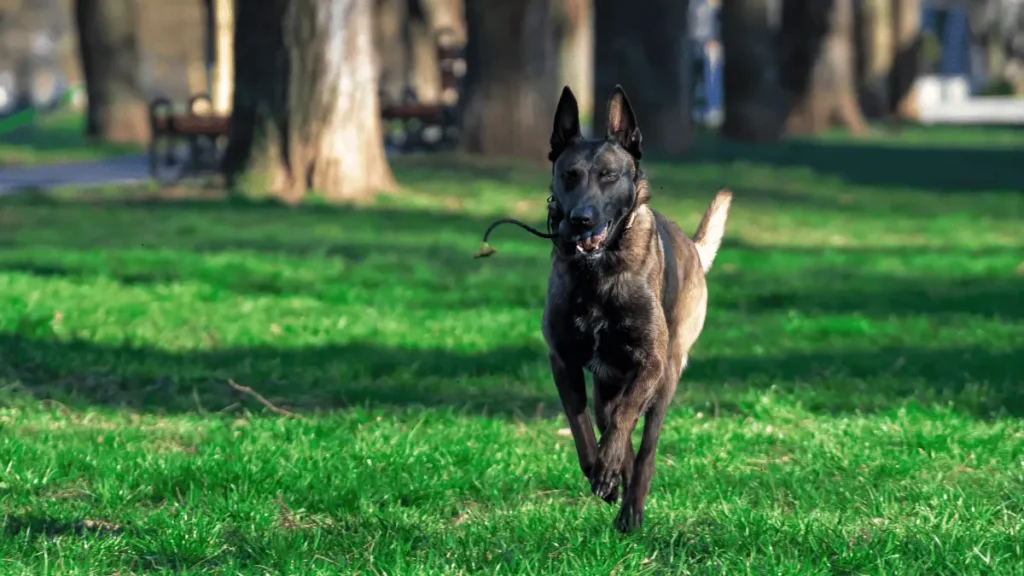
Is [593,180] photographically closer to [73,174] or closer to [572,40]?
[73,174]

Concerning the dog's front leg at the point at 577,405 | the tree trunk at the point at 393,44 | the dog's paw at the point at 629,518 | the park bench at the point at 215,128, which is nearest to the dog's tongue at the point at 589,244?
the dog's front leg at the point at 577,405

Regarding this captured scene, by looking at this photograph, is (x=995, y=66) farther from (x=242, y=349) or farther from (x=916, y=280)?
(x=242, y=349)

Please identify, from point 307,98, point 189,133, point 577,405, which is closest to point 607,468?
point 577,405

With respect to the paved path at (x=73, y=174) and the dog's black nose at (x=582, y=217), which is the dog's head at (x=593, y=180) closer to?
the dog's black nose at (x=582, y=217)

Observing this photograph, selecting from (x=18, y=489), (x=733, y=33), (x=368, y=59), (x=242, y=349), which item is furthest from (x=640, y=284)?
(x=733, y=33)

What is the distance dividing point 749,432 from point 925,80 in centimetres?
7164

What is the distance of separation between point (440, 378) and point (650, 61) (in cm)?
1847

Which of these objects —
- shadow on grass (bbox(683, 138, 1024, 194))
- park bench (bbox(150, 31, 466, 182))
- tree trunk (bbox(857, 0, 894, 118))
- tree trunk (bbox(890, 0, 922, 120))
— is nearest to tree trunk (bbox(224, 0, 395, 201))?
park bench (bbox(150, 31, 466, 182))

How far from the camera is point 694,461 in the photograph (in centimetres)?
656

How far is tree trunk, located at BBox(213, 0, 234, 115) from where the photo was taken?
95.2 ft

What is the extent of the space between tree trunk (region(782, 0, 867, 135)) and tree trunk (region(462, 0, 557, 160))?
13711mm

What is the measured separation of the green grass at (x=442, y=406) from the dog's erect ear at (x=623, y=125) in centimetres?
127

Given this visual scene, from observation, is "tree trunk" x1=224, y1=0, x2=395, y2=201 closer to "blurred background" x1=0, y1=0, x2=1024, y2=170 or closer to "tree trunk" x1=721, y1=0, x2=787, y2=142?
"blurred background" x1=0, y1=0, x2=1024, y2=170

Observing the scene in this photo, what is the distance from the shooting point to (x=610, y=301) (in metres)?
5.37
